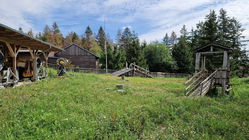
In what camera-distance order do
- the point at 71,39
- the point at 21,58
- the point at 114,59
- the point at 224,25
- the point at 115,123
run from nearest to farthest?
the point at 115,123 → the point at 21,58 → the point at 224,25 → the point at 114,59 → the point at 71,39

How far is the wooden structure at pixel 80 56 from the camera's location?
99.9 feet

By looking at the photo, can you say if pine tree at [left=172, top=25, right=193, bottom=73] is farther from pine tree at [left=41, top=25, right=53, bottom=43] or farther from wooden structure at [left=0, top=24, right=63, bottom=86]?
pine tree at [left=41, top=25, right=53, bottom=43]

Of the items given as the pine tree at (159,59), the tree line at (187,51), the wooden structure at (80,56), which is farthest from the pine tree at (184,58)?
the wooden structure at (80,56)

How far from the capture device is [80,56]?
30812 mm

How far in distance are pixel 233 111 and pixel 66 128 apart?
536 cm

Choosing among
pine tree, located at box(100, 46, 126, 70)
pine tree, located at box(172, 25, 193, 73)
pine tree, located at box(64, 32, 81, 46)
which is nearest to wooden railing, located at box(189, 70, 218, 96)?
pine tree, located at box(100, 46, 126, 70)

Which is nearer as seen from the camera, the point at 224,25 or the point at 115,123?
the point at 115,123

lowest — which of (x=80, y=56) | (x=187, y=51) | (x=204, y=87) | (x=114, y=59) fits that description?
(x=204, y=87)

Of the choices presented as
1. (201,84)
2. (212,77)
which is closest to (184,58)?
(212,77)

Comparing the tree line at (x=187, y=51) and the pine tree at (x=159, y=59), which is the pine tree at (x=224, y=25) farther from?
the pine tree at (x=159, y=59)

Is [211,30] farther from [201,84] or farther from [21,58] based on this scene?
[21,58]

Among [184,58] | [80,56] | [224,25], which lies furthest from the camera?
[80,56]

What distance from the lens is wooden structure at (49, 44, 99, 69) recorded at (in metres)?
30.4

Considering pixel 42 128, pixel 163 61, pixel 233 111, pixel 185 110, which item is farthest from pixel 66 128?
pixel 163 61
